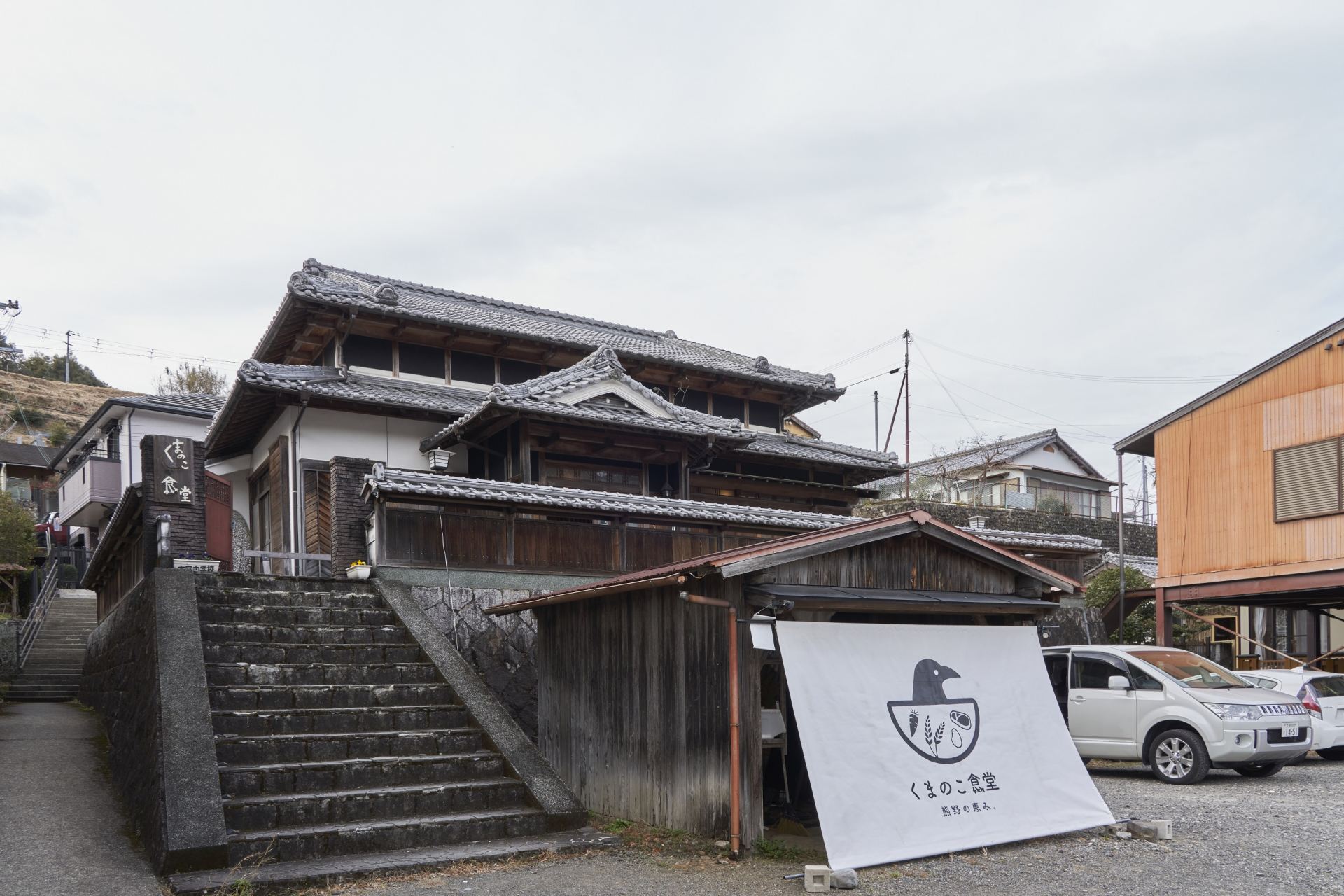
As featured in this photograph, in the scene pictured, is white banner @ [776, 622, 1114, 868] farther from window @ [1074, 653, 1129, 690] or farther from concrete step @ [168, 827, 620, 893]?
window @ [1074, 653, 1129, 690]

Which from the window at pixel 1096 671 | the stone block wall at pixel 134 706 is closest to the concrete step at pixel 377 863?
the stone block wall at pixel 134 706

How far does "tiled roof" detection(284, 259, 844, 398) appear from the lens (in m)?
18.3

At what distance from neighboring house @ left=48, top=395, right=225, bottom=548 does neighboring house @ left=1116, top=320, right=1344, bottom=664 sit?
26732 millimetres

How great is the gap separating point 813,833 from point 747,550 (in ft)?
9.18

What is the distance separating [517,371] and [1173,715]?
13.6 m

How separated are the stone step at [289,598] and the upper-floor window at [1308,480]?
15.9 meters

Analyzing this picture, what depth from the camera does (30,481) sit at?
1745 inches

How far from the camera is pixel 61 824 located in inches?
321

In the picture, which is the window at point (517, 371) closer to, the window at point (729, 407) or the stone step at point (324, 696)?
the window at point (729, 407)

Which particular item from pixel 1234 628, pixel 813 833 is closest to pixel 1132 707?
pixel 813 833

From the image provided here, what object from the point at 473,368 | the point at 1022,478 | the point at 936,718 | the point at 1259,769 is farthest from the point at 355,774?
the point at 1022,478

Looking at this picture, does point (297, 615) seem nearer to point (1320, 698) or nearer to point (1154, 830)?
point (1154, 830)

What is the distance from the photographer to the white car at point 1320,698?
14031 mm

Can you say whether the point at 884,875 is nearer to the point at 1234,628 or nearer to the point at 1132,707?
the point at 1132,707
